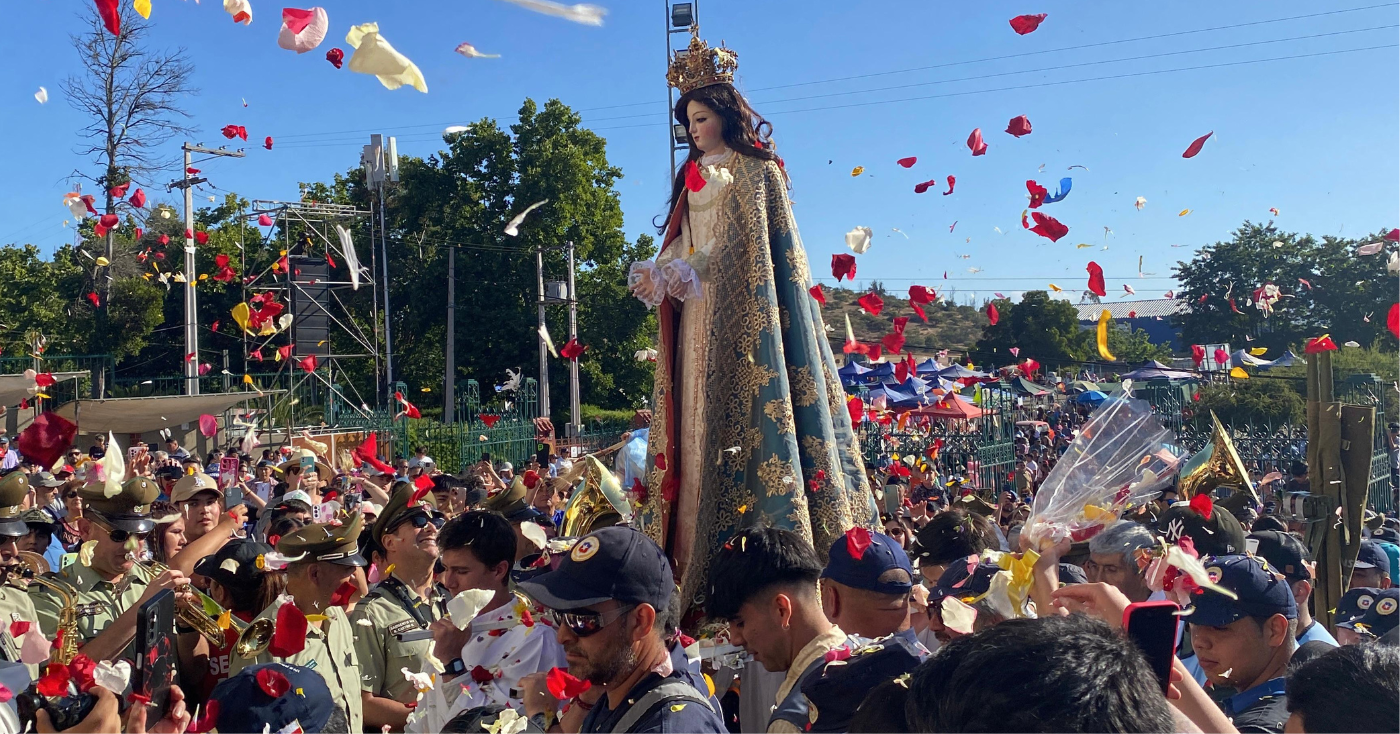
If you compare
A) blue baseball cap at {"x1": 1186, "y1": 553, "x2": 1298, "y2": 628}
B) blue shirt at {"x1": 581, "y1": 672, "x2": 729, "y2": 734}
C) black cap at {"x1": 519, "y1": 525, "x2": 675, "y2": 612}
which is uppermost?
black cap at {"x1": 519, "y1": 525, "x2": 675, "y2": 612}

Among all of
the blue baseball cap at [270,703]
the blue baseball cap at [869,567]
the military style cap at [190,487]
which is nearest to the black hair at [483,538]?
the blue baseball cap at [270,703]

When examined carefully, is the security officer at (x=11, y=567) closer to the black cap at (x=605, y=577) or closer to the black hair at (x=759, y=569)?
the black cap at (x=605, y=577)

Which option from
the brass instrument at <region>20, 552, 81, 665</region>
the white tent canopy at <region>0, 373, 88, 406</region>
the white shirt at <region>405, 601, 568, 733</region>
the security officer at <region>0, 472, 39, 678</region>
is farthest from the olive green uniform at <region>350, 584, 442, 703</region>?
the white tent canopy at <region>0, 373, 88, 406</region>

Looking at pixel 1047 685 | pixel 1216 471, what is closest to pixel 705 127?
pixel 1047 685

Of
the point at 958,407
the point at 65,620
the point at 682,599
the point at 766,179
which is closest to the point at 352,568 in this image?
the point at 65,620

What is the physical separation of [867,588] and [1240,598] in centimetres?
103

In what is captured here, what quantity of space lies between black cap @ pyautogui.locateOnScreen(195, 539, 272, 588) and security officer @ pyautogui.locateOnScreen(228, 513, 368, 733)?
0.47ft

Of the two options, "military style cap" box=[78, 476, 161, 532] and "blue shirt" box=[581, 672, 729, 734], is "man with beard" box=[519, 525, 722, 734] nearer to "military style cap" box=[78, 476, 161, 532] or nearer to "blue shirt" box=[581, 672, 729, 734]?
"blue shirt" box=[581, 672, 729, 734]

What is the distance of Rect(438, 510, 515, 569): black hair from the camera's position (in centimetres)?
380

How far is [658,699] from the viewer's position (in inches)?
90.2

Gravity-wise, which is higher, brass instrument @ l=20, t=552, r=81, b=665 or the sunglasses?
the sunglasses

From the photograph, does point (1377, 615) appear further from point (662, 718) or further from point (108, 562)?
point (108, 562)

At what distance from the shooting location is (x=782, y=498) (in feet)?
14.6

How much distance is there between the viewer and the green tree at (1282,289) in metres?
32.7
